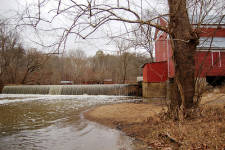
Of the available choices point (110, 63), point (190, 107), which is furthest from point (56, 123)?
point (110, 63)

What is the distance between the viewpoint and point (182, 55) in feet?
13.5

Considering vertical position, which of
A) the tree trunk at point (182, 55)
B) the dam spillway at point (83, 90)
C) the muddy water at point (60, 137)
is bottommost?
the muddy water at point (60, 137)

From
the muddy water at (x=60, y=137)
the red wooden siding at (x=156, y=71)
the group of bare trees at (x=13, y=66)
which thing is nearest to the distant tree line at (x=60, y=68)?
the group of bare trees at (x=13, y=66)

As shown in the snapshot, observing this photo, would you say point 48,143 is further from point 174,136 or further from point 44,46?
point 174,136

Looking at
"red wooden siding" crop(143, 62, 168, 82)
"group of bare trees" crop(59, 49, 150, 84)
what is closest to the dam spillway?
"red wooden siding" crop(143, 62, 168, 82)

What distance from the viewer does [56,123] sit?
5.93 metres

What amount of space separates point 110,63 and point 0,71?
26669 millimetres

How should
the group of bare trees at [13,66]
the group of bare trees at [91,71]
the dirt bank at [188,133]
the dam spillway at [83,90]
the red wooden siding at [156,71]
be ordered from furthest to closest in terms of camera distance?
the group of bare trees at [91,71] → the group of bare trees at [13,66] → the dam spillway at [83,90] → the red wooden siding at [156,71] → the dirt bank at [188,133]

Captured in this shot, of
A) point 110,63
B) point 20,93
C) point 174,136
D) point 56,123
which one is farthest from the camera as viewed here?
point 110,63

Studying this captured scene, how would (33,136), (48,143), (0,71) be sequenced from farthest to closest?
(0,71), (33,136), (48,143)

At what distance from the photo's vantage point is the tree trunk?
4.06m

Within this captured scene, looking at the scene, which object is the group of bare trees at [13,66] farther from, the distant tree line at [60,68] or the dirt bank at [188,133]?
the dirt bank at [188,133]

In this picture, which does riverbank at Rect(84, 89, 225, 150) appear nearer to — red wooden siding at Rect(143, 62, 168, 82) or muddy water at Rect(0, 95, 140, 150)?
muddy water at Rect(0, 95, 140, 150)

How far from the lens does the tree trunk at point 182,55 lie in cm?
406
